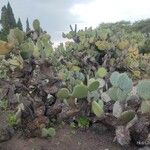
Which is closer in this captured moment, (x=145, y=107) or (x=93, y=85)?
(x=145, y=107)

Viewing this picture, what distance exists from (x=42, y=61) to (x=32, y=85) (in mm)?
340

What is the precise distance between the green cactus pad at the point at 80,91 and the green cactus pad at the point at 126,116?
0.56m

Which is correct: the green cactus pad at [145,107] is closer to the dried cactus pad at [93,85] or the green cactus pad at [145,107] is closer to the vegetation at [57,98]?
the vegetation at [57,98]

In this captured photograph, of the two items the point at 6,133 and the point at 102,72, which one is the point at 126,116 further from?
the point at 6,133

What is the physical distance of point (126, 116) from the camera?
6.62m

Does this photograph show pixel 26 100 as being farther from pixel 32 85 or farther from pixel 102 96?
pixel 102 96

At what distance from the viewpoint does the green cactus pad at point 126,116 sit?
659 centimetres

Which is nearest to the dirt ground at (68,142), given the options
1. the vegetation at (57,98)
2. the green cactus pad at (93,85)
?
the vegetation at (57,98)

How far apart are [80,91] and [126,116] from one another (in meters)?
0.67

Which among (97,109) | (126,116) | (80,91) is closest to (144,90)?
(126,116)

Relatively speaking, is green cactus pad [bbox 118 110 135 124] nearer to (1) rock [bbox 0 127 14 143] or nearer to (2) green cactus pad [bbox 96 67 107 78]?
(2) green cactus pad [bbox 96 67 107 78]

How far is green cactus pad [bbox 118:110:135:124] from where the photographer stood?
21.6 ft

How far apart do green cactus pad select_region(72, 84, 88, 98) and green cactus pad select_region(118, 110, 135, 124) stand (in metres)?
0.56

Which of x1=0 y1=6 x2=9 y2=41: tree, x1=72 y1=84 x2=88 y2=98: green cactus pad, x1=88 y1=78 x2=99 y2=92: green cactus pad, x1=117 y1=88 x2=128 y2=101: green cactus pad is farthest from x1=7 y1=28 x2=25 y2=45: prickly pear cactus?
x1=0 y1=6 x2=9 y2=41: tree
